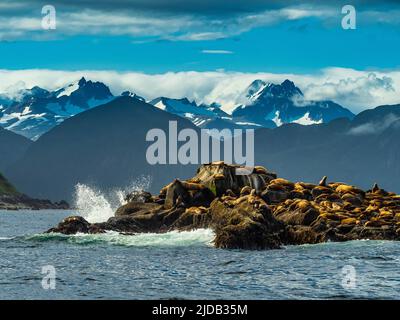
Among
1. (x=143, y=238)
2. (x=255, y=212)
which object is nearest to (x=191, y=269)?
(x=255, y=212)

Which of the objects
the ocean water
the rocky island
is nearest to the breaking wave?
the ocean water

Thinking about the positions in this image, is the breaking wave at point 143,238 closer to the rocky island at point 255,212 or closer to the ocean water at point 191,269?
the ocean water at point 191,269

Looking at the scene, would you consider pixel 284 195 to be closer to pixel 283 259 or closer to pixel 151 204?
pixel 151 204

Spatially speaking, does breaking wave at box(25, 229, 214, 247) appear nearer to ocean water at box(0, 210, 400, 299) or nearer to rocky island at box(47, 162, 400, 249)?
ocean water at box(0, 210, 400, 299)

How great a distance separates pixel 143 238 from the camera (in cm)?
8762

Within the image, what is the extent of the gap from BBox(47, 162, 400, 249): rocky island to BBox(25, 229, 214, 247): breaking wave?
193 centimetres

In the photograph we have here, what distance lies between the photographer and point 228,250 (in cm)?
7519

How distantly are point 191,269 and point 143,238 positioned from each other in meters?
27.3

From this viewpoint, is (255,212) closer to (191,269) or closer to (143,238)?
(143,238)

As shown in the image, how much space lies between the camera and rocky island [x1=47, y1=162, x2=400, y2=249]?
7881 cm

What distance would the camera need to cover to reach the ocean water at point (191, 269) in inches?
1914

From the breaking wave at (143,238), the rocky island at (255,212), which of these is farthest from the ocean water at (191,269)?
the rocky island at (255,212)

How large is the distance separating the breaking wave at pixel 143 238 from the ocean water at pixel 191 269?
12cm
